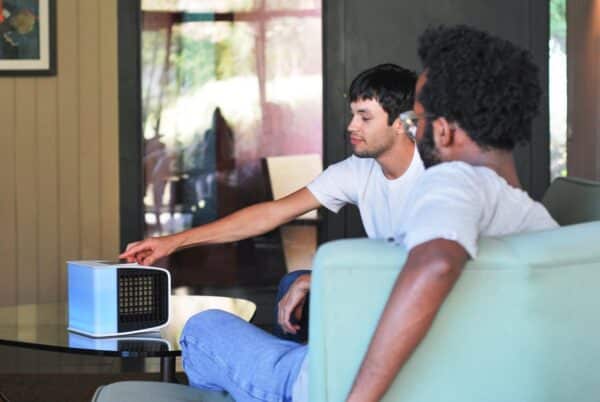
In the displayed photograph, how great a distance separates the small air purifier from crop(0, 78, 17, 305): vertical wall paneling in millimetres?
2019

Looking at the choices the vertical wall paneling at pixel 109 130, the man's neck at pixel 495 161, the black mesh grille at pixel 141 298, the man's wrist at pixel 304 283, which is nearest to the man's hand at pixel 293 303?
the man's wrist at pixel 304 283

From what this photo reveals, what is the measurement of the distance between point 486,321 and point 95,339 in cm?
160

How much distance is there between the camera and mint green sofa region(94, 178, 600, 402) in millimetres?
1645

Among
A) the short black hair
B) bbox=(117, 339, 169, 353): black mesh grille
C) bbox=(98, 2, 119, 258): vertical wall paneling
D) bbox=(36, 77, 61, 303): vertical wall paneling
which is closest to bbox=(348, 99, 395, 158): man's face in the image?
the short black hair

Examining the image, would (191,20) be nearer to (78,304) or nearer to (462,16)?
(462,16)

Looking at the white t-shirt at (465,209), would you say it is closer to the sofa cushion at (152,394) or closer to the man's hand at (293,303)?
the sofa cushion at (152,394)

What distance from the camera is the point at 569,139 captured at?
5156mm

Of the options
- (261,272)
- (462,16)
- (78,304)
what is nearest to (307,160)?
(261,272)

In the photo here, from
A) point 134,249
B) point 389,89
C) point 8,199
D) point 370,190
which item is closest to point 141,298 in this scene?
point 134,249

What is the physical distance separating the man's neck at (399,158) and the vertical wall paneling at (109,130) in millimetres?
2056

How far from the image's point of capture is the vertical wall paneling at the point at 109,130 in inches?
197

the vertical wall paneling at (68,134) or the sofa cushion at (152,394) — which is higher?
the vertical wall paneling at (68,134)

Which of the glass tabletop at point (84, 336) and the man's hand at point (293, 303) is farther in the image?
the glass tabletop at point (84, 336)

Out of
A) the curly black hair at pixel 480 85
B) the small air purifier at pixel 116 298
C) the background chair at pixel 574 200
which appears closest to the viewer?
the curly black hair at pixel 480 85
